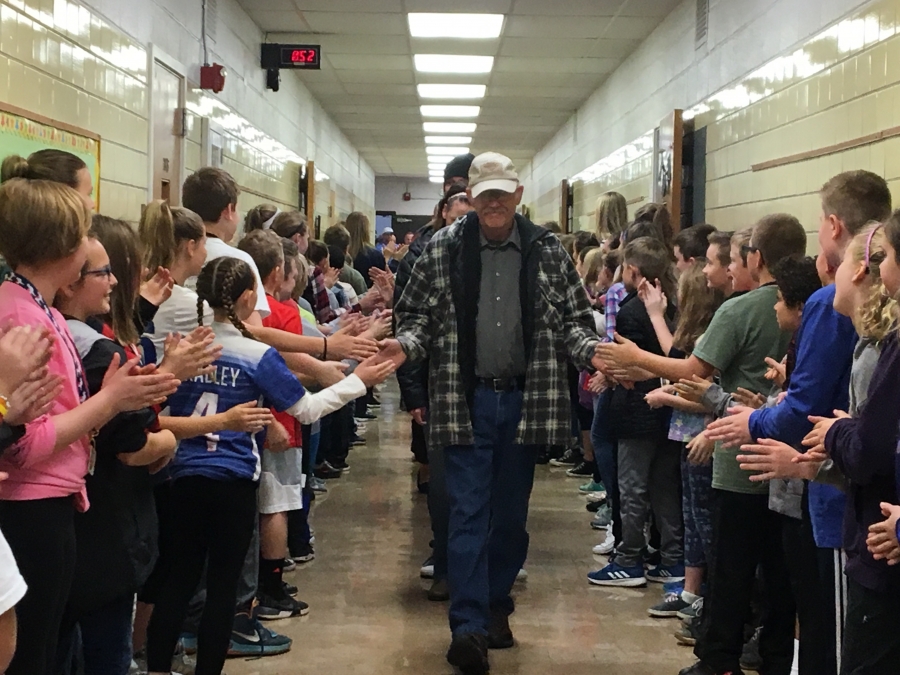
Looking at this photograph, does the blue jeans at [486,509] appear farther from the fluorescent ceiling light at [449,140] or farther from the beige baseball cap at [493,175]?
the fluorescent ceiling light at [449,140]

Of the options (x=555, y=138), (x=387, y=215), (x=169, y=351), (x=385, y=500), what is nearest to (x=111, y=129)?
(x=385, y=500)

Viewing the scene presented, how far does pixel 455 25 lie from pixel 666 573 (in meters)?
5.86

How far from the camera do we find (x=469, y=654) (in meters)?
3.52

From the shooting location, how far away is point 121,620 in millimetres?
2648

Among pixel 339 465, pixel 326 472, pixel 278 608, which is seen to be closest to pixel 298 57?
pixel 339 465

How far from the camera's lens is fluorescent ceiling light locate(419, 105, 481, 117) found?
555 inches

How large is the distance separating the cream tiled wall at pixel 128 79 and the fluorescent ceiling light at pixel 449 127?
569 cm

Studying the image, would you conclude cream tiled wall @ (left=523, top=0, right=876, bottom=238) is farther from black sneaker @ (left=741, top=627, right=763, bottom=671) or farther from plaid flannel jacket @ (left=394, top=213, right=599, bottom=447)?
black sneaker @ (left=741, top=627, right=763, bottom=671)

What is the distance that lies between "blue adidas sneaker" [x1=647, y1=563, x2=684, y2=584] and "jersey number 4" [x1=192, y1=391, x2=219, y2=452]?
2294 millimetres

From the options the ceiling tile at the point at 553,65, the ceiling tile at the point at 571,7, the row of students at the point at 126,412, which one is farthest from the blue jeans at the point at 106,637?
the ceiling tile at the point at 553,65

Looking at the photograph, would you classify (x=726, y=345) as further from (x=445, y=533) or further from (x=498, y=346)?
(x=445, y=533)

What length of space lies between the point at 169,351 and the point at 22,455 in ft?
2.19

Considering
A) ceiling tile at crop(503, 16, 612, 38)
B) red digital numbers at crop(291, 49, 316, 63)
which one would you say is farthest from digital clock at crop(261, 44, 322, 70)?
ceiling tile at crop(503, 16, 612, 38)

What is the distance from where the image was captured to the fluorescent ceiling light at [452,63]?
1050cm
